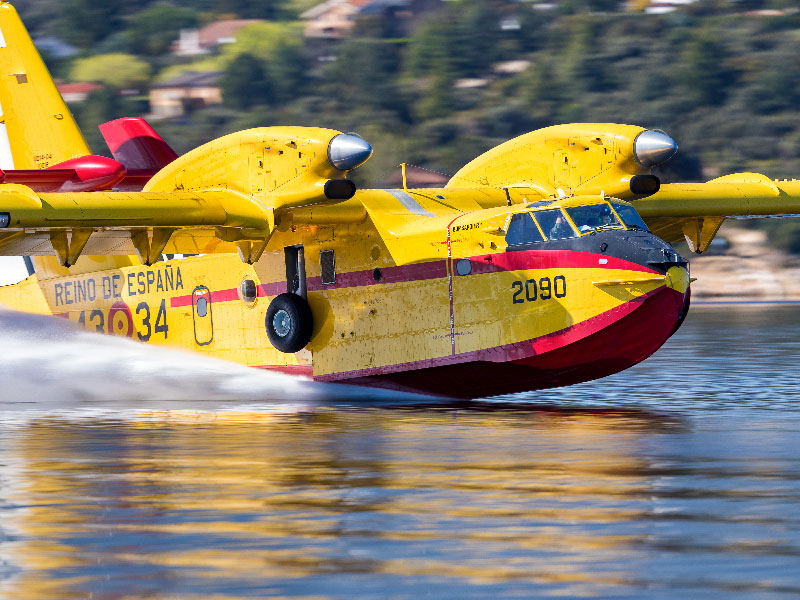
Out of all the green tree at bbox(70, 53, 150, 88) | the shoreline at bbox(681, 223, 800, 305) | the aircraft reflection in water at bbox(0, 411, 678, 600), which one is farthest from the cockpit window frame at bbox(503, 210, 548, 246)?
the green tree at bbox(70, 53, 150, 88)

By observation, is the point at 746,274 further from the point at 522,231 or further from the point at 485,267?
the point at 522,231

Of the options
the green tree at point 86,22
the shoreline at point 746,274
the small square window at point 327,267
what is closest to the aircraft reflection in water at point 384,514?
the small square window at point 327,267

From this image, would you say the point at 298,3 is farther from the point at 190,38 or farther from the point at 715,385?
the point at 715,385

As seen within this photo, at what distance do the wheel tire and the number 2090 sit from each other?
3.57 meters

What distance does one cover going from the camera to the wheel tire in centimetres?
2311

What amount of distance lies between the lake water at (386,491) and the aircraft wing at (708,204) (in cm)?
315

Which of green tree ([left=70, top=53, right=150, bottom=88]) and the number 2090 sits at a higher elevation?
green tree ([left=70, top=53, right=150, bottom=88])

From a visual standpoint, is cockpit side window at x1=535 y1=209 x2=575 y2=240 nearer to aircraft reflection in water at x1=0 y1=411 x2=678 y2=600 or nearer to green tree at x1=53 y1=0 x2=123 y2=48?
aircraft reflection in water at x1=0 y1=411 x2=678 y2=600

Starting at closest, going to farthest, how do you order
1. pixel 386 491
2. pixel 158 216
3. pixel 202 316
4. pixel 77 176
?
pixel 386 491, pixel 158 216, pixel 77 176, pixel 202 316

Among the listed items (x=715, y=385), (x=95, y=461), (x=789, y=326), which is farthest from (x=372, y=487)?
(x=789, y=326)

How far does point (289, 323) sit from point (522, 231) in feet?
13.4

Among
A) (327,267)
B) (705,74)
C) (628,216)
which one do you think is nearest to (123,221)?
(327,267)

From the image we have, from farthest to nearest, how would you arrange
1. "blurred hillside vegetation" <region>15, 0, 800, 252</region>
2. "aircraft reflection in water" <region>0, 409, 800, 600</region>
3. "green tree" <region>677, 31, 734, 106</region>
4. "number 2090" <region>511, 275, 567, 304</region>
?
"green tree" <region>677, 31, 734, 106</region>
"blurred hillside vegetation" <region>15, 0, 800, 252</region>
"number 2090" <region>511, 275, 567, 304</region>
"aircraft reflection in water" <region>0, 409, 800, 600</region>

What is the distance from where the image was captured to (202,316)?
24.9m
